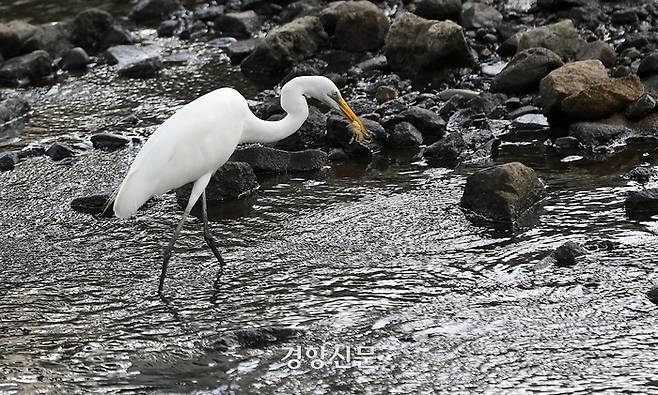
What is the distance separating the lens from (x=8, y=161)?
10359 millimetres

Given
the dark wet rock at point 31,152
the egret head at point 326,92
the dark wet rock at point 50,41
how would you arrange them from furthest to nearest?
the dark wet rock at point 50,41 → the dark wet rock at point 31,152 → the egret head at point 326,92

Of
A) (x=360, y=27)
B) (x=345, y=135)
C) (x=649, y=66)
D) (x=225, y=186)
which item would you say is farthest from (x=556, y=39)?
(x=225, y=186)

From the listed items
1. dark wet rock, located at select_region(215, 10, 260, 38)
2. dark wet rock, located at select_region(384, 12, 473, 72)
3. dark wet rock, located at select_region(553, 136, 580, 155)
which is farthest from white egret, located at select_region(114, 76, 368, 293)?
dark wet rock, located at select_region(215, 10, 260, 38)

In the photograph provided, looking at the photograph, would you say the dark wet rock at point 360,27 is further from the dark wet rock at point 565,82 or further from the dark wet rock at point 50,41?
the dark wet rock at point 50,41

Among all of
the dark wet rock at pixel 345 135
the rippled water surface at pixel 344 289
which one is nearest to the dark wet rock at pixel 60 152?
the rippled water surface at pixel 344 289

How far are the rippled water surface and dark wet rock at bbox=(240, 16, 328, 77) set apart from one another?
3613 millimetres

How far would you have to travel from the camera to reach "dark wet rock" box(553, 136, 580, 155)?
9.52 meters

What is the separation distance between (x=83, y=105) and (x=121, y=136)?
184 cm

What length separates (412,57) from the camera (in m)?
12.2

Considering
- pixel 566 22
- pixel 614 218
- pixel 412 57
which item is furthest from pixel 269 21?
pixel 614 218

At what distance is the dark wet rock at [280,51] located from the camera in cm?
1288

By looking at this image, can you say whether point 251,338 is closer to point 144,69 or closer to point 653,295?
point 653,295

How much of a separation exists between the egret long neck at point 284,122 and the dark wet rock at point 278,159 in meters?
1.71

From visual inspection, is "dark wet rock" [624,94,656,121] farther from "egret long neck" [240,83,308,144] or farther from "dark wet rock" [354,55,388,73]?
"dark wet rock" [354,55,388,73]
